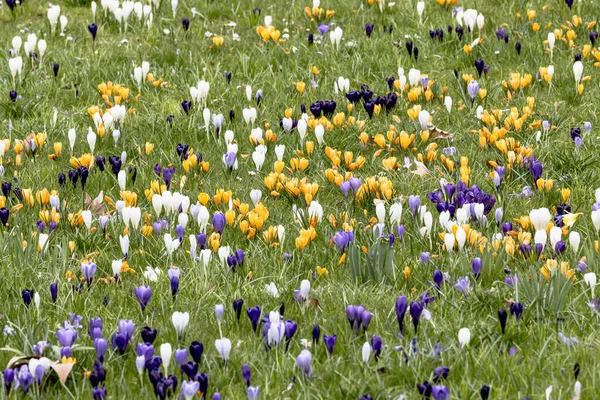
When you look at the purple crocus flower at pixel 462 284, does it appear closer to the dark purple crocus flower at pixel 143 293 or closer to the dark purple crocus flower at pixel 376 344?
the dark purple crocus flower at pixel 376 344

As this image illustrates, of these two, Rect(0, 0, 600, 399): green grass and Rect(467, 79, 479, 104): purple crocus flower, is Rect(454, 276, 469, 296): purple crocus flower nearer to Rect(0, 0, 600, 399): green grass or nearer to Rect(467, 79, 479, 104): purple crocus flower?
Rect(0, 0, 600, 399): green grass

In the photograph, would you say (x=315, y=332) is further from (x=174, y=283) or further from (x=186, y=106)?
(x=186, y=106)

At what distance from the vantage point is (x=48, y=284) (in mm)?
5207

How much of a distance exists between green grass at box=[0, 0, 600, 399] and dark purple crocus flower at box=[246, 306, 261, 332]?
8 cm

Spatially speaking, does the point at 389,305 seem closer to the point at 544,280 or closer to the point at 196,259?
the point at 544,280

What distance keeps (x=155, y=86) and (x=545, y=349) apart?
5170 mm

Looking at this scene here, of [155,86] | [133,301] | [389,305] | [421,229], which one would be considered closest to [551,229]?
[421,229]

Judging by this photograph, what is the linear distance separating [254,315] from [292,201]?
1934 mm

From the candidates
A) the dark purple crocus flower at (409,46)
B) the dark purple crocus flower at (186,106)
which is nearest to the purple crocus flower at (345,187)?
the dark purple crocus flower at (186,106)

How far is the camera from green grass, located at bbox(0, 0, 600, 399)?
14.3 feet

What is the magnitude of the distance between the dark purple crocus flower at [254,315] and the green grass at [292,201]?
3.1 inches

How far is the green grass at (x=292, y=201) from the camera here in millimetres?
4348

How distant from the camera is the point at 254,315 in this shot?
4.63 meters

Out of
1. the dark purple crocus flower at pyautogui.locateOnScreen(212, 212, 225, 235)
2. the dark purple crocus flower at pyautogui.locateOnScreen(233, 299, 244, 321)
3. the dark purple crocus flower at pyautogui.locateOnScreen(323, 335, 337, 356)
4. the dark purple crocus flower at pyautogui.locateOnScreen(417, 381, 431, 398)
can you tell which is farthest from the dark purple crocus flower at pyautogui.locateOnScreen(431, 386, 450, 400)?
the dark purple crocus flower at pyautogui.locateOnScreen(212, 212, 225, 235)
